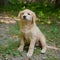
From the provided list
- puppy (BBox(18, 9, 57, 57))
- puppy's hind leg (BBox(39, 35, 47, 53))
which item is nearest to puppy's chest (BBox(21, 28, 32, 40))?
puppy (BBox(18, 9, 57, 57))

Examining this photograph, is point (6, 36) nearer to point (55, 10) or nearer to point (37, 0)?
point (55, 10)

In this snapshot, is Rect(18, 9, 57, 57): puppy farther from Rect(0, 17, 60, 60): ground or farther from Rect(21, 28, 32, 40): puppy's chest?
Rect(0, 17, 60, 60): ground

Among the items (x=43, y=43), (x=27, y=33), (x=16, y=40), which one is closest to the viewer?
(x=27, y=33)

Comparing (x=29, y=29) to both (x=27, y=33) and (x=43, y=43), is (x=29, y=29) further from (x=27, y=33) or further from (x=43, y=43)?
(x=43, y=43)

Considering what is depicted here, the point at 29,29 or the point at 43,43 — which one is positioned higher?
the point at 29,29

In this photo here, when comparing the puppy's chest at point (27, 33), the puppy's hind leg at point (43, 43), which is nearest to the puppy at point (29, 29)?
the puppy's chest at point (27, 33)

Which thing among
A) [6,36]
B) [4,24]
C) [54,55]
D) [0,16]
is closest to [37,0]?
[0,16]

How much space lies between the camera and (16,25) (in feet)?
27.7

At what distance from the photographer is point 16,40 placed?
6512 mm

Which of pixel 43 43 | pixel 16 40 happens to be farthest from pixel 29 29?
pixel 16 40

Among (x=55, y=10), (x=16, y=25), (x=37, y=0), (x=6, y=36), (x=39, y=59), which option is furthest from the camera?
(x=37, y=0)

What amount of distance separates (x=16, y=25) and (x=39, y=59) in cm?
320

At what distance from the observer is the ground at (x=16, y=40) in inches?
214

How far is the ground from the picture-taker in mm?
5445
